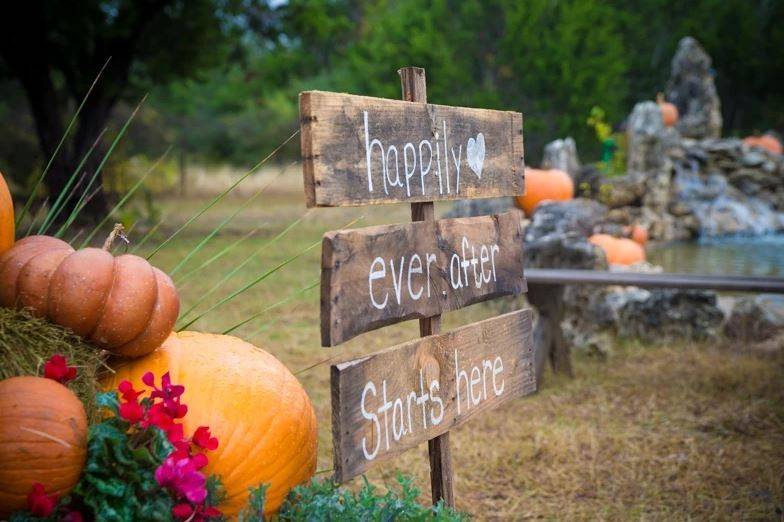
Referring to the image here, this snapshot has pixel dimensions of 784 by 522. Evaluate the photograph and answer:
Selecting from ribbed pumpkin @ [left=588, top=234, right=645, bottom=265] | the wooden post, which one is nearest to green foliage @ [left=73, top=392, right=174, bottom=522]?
the wooden post

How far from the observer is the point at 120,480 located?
1959 mm

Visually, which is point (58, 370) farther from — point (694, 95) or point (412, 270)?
point (694, 95)

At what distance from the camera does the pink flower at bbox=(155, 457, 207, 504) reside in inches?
76.8

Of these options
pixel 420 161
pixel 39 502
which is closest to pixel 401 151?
pixel 420 161

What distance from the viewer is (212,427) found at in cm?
234

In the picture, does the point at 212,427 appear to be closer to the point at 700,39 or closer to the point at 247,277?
the point at 247,277

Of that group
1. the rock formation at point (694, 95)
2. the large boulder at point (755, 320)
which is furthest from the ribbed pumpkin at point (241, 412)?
the rock formation at point (694, 95)

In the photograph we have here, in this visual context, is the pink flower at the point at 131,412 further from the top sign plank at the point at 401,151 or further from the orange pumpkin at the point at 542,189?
the orange pumpkin at the point at 542,189

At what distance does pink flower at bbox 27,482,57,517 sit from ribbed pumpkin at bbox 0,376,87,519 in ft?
0.17

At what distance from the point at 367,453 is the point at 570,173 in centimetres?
→ 892

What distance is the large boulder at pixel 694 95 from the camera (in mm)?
15359

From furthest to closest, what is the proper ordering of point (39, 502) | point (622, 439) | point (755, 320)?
point (755, 320) < point (622, 439) < point (39, 502)

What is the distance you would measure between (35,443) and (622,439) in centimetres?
295

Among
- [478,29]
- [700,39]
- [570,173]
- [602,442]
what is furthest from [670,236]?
[700,39]
